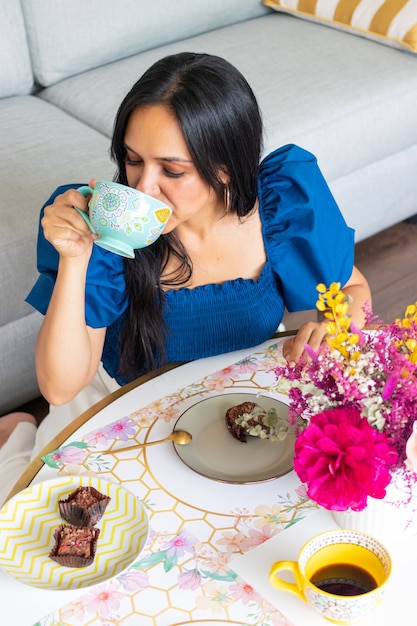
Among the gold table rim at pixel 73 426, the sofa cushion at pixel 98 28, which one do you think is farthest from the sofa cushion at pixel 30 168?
the gold table rim at pixel 73 426

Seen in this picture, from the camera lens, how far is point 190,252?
59.2 inches

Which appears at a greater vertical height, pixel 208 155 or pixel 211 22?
→ pixel 208 155

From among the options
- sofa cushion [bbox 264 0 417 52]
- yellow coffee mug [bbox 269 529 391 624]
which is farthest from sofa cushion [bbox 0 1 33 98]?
yellow coffee mug [bbox 269 529 391 624]

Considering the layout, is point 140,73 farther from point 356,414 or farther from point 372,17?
point 356,414

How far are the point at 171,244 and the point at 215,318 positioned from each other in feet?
0.50

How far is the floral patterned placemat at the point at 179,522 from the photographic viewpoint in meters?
1.01

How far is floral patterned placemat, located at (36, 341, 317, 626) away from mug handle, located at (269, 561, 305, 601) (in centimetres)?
4

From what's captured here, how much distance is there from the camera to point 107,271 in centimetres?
141

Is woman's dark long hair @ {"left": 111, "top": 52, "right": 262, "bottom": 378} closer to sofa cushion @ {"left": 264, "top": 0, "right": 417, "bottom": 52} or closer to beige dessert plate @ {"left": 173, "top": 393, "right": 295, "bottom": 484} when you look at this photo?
beige dessert plate @ {"left": 173, "top": 393, "right": 295, "bottom": 484}

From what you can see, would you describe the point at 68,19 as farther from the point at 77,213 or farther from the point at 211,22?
the point at 77,213

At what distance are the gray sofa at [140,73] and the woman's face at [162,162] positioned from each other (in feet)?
2.53

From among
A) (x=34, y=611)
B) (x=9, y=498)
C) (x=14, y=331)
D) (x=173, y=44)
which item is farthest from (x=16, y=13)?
(x=34, y=611)

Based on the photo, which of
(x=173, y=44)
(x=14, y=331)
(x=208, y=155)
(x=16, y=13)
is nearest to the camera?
(x=208, y=155)

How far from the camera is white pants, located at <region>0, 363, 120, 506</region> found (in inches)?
60.4
